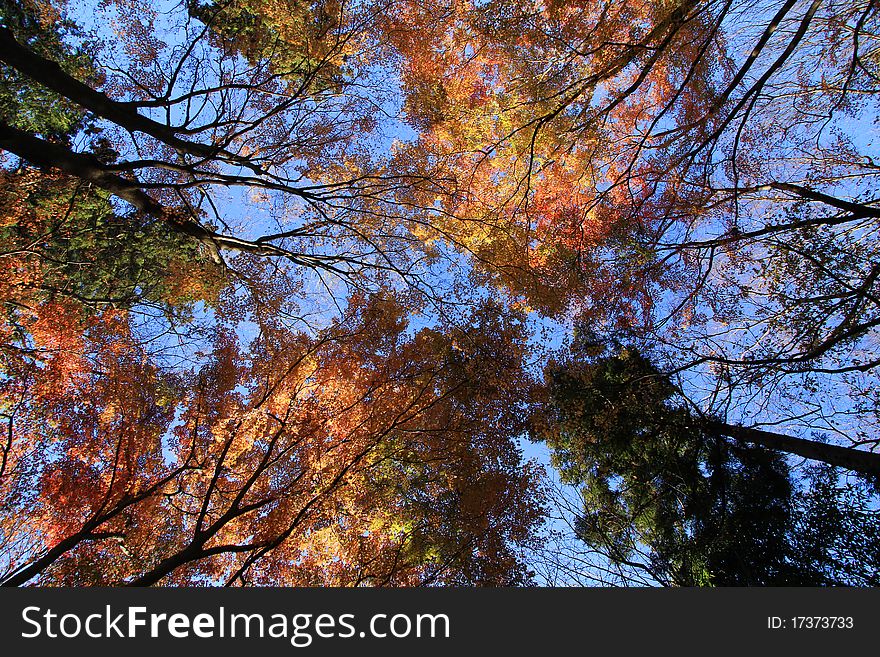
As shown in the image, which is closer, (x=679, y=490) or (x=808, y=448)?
(x=808, y=448)

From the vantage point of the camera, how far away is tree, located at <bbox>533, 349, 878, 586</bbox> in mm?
6332

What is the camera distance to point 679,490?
26.7 ft

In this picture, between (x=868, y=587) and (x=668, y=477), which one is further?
(x=668, y=477)

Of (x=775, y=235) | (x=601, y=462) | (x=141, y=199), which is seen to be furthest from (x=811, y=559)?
(x=141, y=199)

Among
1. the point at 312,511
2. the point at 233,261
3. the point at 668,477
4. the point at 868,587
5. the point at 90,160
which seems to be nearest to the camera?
the point at 868,587

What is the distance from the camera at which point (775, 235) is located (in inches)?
271

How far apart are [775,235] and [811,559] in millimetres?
5365

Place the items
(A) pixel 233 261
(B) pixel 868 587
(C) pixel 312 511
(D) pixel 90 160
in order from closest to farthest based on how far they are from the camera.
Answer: (B) pixel 868 587 → (D) pixel 90 160 → (C) pixel 312 511 → (A) pixel 233 261

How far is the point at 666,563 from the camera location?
7.44 meters

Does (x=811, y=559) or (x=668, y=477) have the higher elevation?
(x=668, y=477)

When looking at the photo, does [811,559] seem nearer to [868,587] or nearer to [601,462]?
[868,587]

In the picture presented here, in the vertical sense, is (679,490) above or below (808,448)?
below

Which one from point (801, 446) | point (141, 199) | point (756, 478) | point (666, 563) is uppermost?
point (141, 199)

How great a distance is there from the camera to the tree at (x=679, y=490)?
633 centimetres
